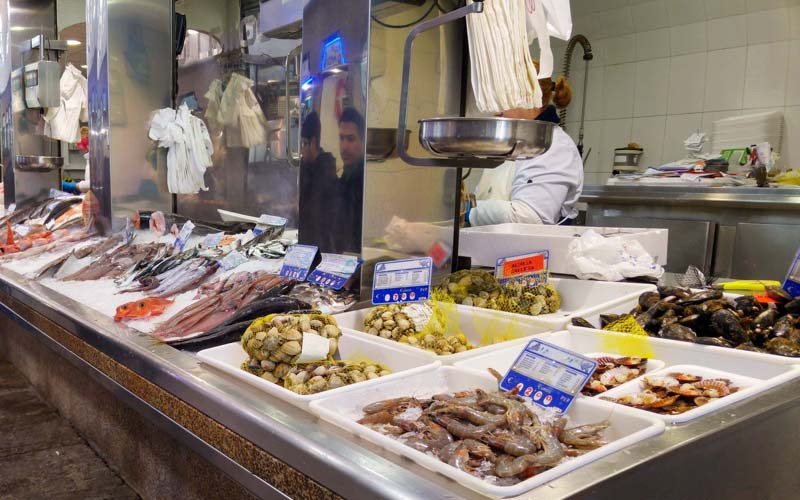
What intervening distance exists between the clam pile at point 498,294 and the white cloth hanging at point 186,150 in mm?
2216

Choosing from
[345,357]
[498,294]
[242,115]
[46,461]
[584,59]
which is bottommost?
[46,461]

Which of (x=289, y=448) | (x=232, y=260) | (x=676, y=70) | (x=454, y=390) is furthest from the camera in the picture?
(x=676, y=70)

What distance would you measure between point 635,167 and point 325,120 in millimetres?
4998

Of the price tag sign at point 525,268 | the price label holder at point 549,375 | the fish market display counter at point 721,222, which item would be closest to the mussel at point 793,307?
the price tag sign at point 525,268

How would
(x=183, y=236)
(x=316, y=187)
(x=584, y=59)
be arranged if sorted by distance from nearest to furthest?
(x=316, y=187) < (x=183, y=236) < (x=584, y=59)

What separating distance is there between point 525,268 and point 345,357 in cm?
75

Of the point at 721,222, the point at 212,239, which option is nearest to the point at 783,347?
the point at 212,239

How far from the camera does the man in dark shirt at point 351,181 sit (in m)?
2.13

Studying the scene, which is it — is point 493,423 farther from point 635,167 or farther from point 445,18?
point 635,167

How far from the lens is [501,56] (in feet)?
6.02

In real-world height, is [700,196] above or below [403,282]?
above

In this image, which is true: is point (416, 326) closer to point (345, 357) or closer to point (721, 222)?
point (345, 357)

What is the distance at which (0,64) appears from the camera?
18.7 feet

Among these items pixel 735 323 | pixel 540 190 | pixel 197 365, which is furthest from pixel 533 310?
pixel 540 190
